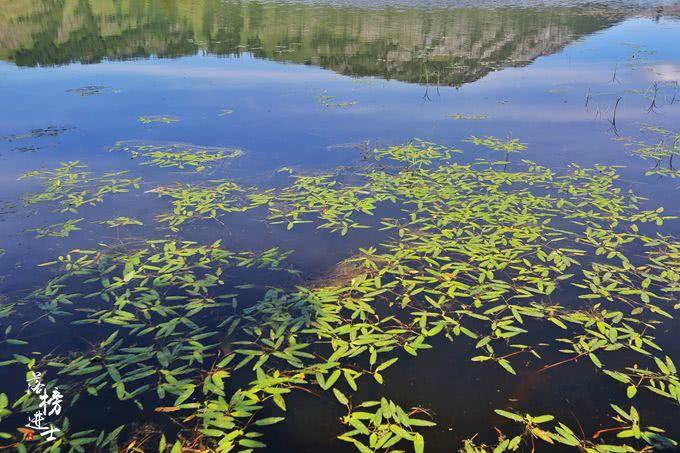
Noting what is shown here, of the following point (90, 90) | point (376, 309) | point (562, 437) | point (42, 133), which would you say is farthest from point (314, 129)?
point (562, 437)

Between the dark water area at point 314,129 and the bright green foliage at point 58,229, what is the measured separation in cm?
14

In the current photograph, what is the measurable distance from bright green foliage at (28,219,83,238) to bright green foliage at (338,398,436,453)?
5.29 m

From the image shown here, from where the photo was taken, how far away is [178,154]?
10.2 m

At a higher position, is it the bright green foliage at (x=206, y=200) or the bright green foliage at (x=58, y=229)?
the bright green foliage at (x=206, y=200)

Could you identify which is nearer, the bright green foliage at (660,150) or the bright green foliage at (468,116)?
the bright green foliage at (660,150)

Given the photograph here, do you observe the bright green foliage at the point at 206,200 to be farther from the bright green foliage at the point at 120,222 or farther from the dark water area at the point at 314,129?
the bright green foliage at the point at 120,222

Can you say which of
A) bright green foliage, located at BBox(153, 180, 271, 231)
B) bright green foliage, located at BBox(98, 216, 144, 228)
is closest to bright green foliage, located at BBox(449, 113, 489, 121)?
bright green foliage, located at BBox(153, 180, 271, 231)

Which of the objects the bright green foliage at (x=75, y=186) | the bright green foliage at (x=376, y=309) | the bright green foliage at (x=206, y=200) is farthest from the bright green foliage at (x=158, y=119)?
the bright green foliage at (x=376, y=309)

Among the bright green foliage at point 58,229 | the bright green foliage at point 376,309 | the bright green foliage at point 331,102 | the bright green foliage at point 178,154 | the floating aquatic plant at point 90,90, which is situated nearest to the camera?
the bright green foliage at point 376,309

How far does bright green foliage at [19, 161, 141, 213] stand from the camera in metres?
8.08

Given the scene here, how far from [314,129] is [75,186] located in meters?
5.69

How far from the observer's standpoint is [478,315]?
17.5 feet

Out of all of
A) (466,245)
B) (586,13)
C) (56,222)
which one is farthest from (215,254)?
(586,13)

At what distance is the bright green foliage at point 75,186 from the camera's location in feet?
26.5
